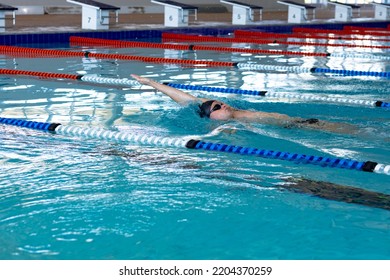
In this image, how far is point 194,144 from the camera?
4.70 m

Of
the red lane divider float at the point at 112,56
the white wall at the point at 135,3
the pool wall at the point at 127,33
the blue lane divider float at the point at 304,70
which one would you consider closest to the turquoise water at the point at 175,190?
the blue lane divider float at the point at 304,70

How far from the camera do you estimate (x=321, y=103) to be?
6645 mm

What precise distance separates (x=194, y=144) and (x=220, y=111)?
80 centimetres

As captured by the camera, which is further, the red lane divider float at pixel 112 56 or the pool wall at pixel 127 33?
the pool wall at pixel 127 33

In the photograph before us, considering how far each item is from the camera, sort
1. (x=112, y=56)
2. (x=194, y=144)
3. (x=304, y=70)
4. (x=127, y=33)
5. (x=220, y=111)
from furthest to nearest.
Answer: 1. (x=127, y=33)
2. (x=112, y=56)
3. (x=304, y=70)
4. (x=220, y=111)
5. (x=194, y=144)

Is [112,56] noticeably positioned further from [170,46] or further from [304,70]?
[304,70]

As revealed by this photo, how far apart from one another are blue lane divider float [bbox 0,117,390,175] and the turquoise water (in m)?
0.07

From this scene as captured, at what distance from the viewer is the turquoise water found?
3.03 m

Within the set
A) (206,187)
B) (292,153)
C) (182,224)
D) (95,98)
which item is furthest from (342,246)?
(95,98)

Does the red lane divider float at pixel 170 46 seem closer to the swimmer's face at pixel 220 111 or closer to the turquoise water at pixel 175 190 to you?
the turquoise water at pixel 175 190

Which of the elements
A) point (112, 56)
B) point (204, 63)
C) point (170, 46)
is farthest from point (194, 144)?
point (170, 46)

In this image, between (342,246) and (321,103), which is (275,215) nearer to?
(342,246)

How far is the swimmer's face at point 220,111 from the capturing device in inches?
214

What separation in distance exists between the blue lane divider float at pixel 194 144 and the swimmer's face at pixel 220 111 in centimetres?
66
